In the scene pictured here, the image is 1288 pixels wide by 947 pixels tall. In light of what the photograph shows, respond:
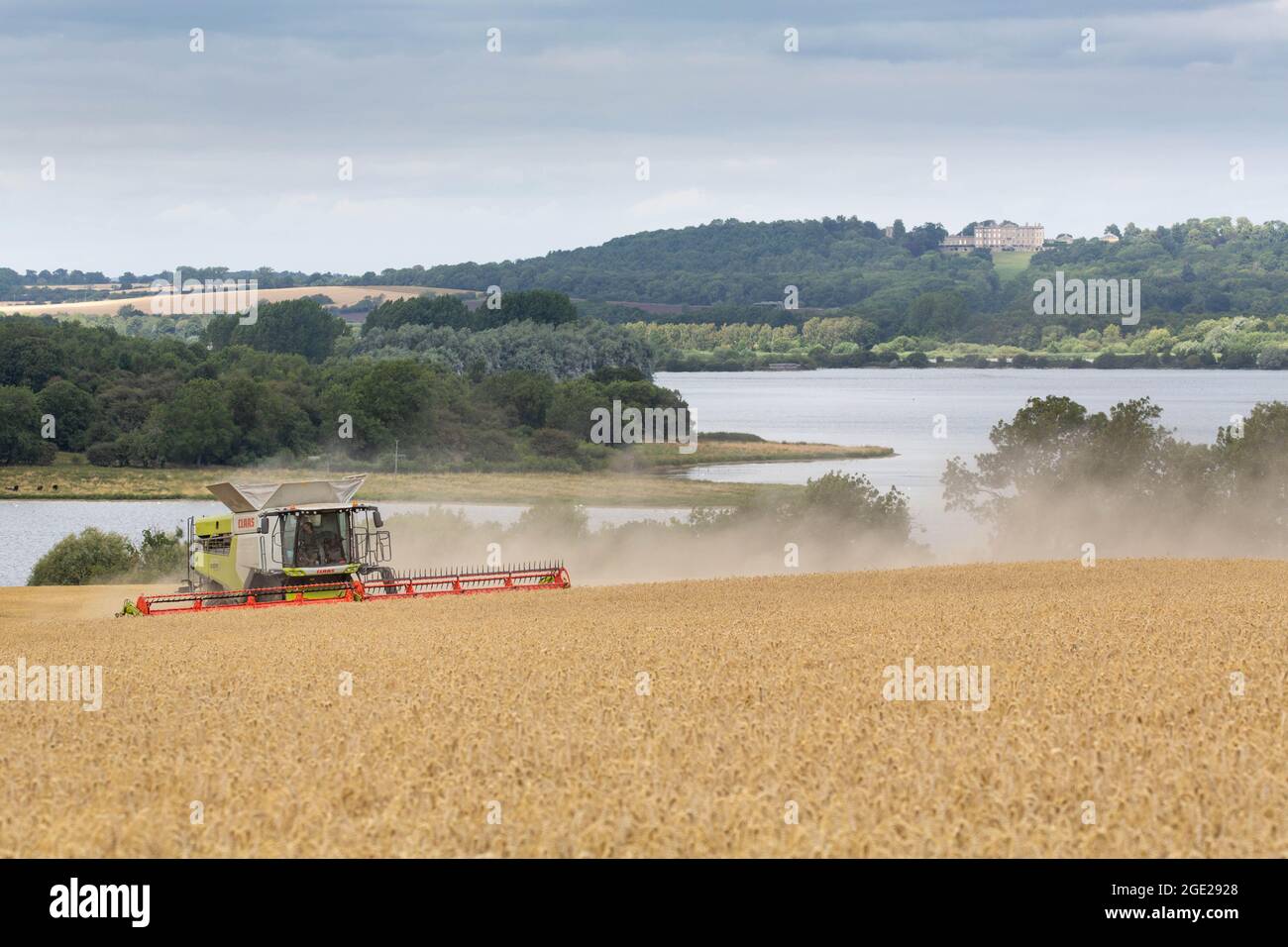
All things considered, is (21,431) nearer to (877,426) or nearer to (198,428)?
(198,428)

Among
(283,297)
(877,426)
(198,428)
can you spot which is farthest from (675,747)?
(283,297)

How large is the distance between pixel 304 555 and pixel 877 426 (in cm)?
9454

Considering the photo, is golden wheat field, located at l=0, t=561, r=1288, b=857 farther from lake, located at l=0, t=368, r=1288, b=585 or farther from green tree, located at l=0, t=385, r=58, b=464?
green tree, located at l=0, t=385, r=58, b=464

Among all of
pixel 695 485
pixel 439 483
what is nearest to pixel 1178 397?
pixel 695 485

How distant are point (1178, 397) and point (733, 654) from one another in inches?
5029

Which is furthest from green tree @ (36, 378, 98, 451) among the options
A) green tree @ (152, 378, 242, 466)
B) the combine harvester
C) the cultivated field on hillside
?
the combine harvester

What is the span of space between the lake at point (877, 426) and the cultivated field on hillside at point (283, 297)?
3163cm

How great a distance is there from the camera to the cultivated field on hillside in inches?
6122

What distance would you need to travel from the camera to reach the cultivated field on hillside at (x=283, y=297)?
156m

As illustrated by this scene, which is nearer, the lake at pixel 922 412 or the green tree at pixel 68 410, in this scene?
the lake at pixel 922 412

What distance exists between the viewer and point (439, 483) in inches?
3174

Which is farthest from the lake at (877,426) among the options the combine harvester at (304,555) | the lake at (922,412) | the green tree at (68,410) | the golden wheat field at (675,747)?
the golden wheat field at (675,747)

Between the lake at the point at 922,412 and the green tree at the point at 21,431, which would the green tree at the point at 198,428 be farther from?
the lake at the point at 922,412

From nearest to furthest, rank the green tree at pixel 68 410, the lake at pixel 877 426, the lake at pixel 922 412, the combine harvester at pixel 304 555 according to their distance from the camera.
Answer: the combine harvester at pixel 304 555
the lake at pixel 877 426
the lake at pixel 922 412
the green tree at pixel 68 410
